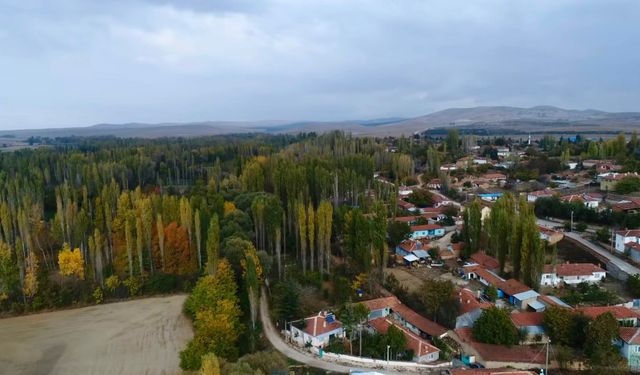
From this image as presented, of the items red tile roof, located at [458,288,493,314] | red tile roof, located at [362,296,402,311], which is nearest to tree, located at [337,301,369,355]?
red tile roof, located at [362,296,402,311]

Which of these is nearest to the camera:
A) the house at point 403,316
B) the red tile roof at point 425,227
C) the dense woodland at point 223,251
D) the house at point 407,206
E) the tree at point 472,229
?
the house at point 403,316

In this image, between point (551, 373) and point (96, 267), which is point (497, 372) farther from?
point (96, 267)

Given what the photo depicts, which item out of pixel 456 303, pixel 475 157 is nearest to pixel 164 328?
pixel 456 303

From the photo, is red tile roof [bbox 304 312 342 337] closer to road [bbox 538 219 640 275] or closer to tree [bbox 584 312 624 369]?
tree [bbox 584 312 624 369]

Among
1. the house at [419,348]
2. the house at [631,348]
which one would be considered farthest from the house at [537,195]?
the house at [419,348]

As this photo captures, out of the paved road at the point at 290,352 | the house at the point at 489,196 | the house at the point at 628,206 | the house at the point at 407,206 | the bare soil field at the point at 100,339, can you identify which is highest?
the house at the point at 628,206

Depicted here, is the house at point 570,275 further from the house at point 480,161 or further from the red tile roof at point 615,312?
the house at point 480,161

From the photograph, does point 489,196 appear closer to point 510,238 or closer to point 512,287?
point 510,238

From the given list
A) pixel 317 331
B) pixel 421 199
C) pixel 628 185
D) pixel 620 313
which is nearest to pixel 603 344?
pixel 620 313
